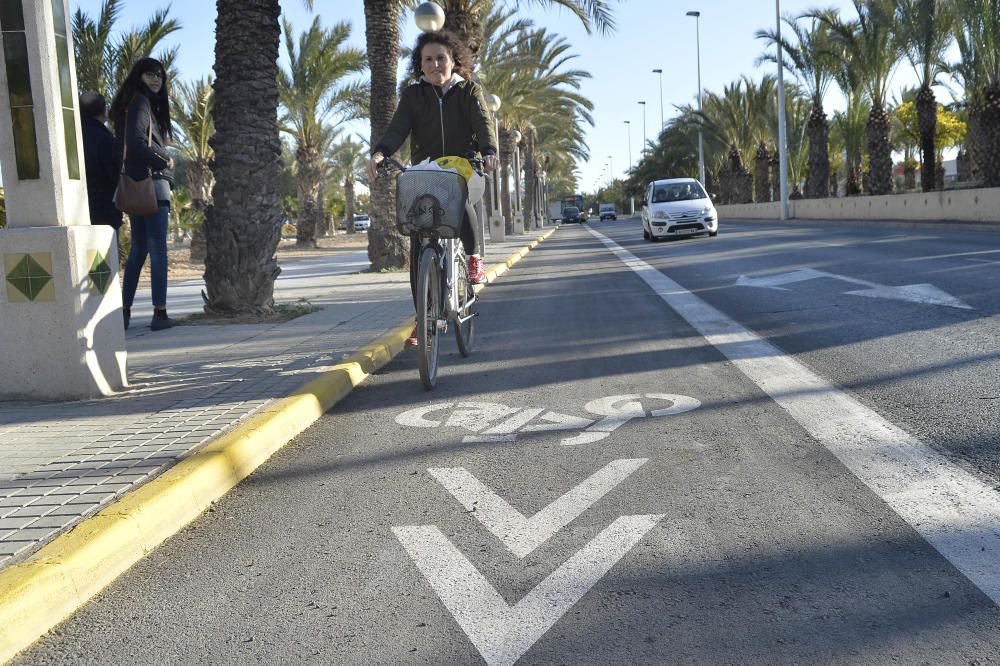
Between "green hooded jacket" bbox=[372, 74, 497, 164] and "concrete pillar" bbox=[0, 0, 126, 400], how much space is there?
2.07 m

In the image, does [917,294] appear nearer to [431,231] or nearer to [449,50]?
[449,50]

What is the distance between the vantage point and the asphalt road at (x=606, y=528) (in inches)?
93.7

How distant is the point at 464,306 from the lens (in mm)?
6531

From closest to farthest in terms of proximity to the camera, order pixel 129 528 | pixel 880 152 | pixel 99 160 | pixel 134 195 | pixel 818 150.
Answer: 1. pixel 129 528
2. pixel 134 195
3. pixel 99 160
4. pixel 880 152
5. pixel 818 150

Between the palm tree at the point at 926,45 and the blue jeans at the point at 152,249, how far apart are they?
83.9 ft

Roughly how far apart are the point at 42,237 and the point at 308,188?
30.3 meters

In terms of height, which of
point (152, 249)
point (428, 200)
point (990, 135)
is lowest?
point (152, 249)

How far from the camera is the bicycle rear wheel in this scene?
639 cm

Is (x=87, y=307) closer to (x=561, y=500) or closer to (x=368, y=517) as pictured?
(x=368, y=517)

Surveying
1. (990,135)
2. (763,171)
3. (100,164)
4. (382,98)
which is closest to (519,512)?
(100,164)

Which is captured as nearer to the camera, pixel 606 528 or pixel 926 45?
pixel 606 528

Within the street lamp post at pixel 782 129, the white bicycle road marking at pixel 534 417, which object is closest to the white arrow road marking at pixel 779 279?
the white bicycle road marking at pixel 534 417

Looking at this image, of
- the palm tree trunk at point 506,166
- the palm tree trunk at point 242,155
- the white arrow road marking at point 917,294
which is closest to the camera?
the white arrow road marking at point 917,294

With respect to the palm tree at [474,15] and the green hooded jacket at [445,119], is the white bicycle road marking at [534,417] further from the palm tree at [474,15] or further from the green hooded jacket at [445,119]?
the palm tree at [474,15]
